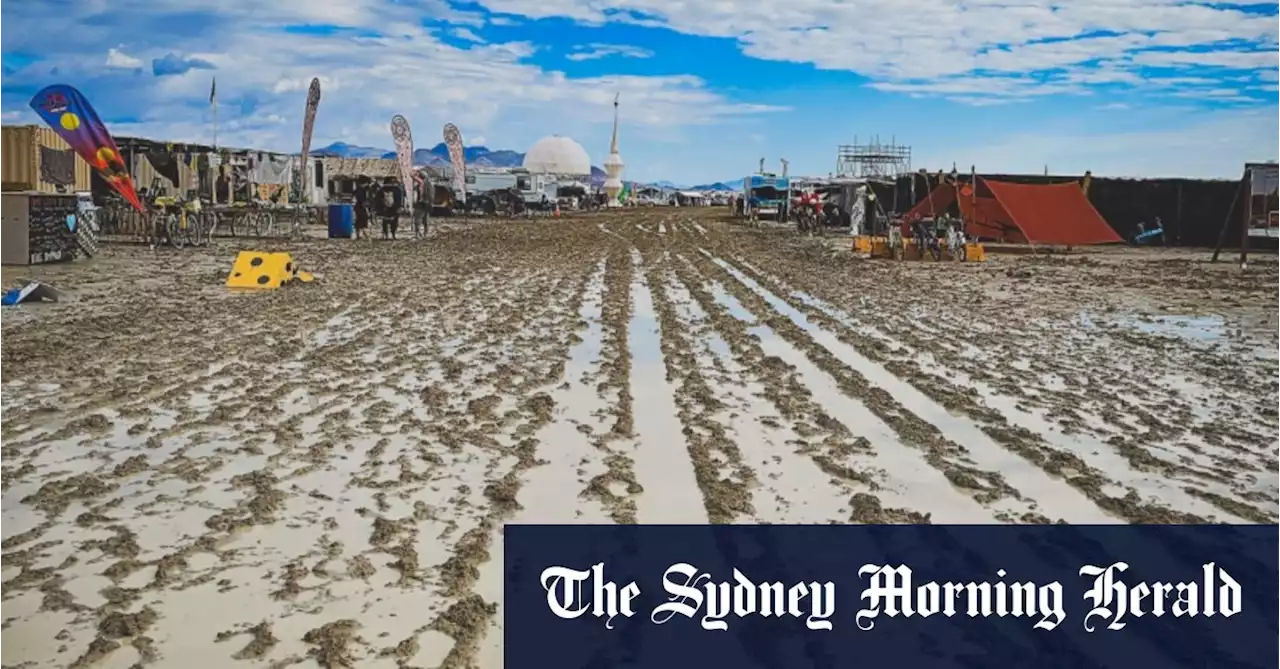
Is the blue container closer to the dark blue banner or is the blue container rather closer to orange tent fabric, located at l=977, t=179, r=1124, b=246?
orange tent fabric, located at l=977, t=179, r=1124, b=246

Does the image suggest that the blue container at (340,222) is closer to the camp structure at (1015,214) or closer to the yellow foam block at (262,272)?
the yellow foam block at (262,272)

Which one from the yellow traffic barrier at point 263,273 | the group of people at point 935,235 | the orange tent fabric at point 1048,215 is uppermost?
the orange tent fabric at point 1048,215

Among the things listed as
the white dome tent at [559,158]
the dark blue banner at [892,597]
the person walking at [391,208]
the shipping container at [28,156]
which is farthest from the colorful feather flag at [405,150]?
the white dome tent at [559,158]

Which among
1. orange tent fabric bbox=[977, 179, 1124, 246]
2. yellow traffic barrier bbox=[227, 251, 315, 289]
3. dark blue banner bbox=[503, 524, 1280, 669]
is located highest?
orange tent fabric bbox=[977, 179, 1124, 246]

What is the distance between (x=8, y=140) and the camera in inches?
778

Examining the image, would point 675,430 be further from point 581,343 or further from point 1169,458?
point 581,343

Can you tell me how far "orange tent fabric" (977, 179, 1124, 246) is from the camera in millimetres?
23172

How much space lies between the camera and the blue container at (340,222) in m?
25.3

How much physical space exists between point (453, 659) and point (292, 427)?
3.27m

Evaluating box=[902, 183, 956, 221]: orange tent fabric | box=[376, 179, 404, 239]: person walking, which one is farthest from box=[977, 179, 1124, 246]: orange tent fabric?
box=[376, 179, 404, 239]: person walking

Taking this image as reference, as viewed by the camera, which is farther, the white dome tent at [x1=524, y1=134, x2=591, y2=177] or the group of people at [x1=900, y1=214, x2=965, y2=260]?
the white dome tent at [x1=524, y1=134, x2=591, y2=177]

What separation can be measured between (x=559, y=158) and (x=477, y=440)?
102450 millimetres

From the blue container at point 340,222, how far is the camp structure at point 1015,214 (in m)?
12.6

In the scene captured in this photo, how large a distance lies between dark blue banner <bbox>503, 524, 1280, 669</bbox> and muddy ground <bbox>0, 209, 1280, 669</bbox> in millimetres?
226
